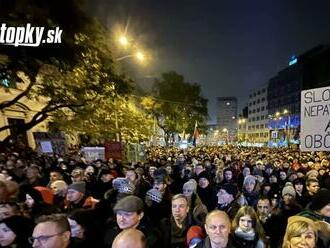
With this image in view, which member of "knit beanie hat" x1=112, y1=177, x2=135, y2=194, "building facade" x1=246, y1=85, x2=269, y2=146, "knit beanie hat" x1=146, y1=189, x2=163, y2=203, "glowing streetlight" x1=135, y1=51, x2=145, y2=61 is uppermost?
"building facade" x1=246, y1=85, x2=269, y2=146

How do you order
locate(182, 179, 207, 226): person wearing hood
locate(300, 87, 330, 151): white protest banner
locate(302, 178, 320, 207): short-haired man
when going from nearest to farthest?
locate(300, 87, 330, 151): white protest banner
locate(182, 179, 207, 226): person wearing hood
locate(302, 178, 320, 207): short-haired man

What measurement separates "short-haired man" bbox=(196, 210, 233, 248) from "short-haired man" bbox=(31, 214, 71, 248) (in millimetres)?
1383

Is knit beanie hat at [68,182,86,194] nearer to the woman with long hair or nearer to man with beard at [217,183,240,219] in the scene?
man with beard at [217,183,240,219]

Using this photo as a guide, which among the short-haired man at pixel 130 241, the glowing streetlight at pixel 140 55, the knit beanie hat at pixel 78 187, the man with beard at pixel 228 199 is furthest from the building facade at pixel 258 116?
the short-haired man at pixel 130 241

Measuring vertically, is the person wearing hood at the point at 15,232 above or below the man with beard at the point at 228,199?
below

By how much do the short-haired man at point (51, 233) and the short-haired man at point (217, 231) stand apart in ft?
4.54

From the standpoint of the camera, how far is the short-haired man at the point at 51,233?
11.7ft

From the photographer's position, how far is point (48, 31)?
14.5 meters

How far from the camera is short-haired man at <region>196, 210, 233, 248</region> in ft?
13.8

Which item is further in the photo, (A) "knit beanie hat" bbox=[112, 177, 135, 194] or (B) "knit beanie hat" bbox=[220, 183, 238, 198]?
(A) "knit beanie hat" bbox=[112, 177, 135, 194]

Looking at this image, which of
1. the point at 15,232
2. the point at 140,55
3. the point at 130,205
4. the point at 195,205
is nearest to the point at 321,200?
the point at 130,205

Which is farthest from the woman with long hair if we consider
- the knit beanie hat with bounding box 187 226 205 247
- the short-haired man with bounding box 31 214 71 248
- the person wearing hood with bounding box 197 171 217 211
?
the person wearing hood with bounding box 197 171 217 211

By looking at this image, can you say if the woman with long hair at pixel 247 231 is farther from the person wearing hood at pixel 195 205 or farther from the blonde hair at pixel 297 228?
the person wearing hood at pixel 195 205

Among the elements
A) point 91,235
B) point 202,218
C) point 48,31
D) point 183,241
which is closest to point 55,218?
point 91,235
